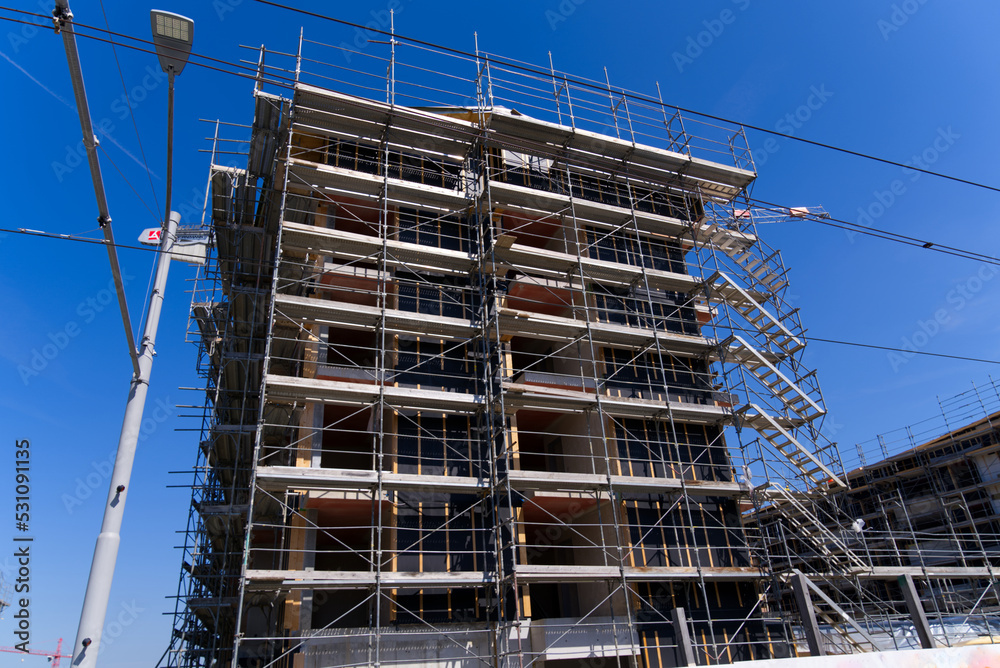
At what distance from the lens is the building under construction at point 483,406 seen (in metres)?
16.2

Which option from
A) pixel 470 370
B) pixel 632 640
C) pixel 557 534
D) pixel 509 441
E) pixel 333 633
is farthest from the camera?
pixel 557 534

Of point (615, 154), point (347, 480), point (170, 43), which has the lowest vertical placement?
point (347, 480)

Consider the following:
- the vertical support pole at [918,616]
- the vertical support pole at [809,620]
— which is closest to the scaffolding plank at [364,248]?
the vertical support pole at [809,620]

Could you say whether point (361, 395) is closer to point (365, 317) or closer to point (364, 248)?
point (365, 317)

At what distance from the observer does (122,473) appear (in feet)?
Result: 29.5

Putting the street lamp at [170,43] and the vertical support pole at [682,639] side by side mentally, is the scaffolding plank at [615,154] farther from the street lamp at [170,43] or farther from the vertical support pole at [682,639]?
the vertical support pole at [682,639]

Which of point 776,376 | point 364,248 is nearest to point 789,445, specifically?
point 776,376

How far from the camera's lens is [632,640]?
16344 millimetres

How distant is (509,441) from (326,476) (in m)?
5.39

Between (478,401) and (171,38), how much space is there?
463 inches

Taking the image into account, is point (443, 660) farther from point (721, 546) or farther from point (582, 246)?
point (582, 246)

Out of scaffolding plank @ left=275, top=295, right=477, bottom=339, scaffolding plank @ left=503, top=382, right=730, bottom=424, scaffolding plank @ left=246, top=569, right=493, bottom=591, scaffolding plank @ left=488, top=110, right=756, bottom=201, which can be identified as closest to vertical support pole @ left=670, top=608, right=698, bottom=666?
scaffolding plank @ left=246, top=569, right=493, bottom=591

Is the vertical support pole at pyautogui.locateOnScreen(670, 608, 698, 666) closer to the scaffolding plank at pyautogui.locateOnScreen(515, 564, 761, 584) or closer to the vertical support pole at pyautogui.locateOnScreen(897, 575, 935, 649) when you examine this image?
the vertical support pole at pyautogui.locateOnScreen(897, 575, 935, 649)

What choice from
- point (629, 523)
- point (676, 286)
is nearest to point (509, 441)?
point (629, 523)
